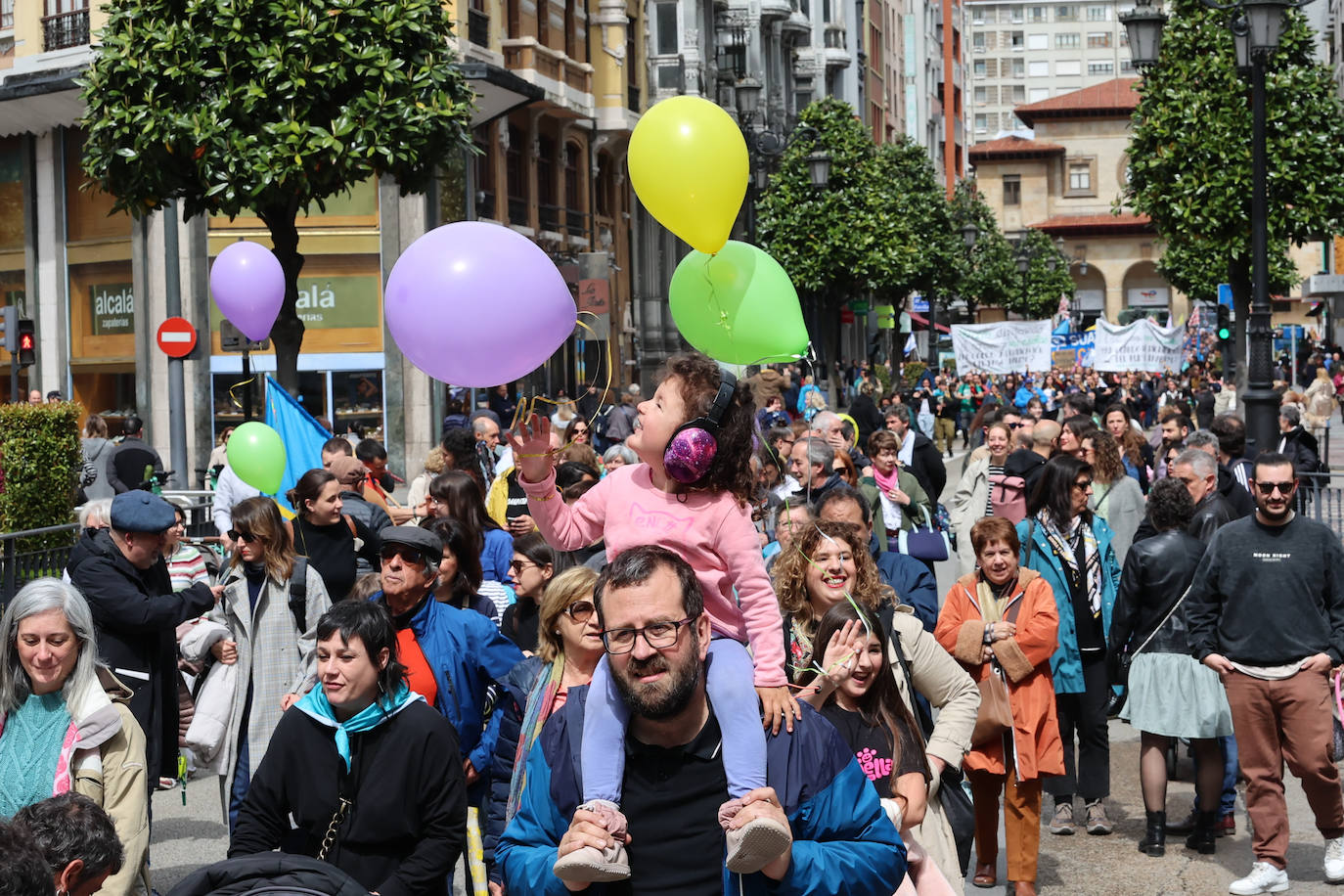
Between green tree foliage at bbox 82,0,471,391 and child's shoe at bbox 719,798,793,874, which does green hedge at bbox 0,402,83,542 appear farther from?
child's shoe at bbox 719,798,793,874

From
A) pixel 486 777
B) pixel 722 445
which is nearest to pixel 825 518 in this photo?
pixel 486 777

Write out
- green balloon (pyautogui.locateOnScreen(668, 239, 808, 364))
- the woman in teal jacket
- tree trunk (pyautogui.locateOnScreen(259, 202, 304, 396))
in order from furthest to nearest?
tree trunk (pyautogui.locateOnScreen(259, 202, 304, 396)) → the woman in teal jacket → green balloon (pyautogui.locateOnScreen(668, 239, 808, 364))

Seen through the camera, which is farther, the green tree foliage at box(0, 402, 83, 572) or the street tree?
the street tree

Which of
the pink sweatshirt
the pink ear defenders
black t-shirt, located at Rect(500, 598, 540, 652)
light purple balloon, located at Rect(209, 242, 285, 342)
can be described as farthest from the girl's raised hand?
light purple balloon, located at Rect(209, 242, 285, 342)

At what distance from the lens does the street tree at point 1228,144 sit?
28.0 meters

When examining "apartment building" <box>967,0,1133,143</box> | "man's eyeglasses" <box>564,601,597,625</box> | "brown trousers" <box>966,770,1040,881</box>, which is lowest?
"brown trousers" <box>966,770,1040,881</box>

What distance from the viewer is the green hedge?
15.2 meters

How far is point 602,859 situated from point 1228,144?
89.1 feet

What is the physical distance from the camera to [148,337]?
98.1ft

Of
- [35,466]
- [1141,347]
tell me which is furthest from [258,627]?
[1141,347]

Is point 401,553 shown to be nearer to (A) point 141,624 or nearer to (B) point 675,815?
(A) point 141,624

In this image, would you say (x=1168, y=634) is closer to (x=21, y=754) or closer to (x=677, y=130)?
(x=677, y=130)

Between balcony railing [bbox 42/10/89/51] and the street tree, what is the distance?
17.9 meters

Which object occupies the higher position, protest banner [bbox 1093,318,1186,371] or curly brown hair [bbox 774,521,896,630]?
protest banner [bbox 1093,318,1186,371]
